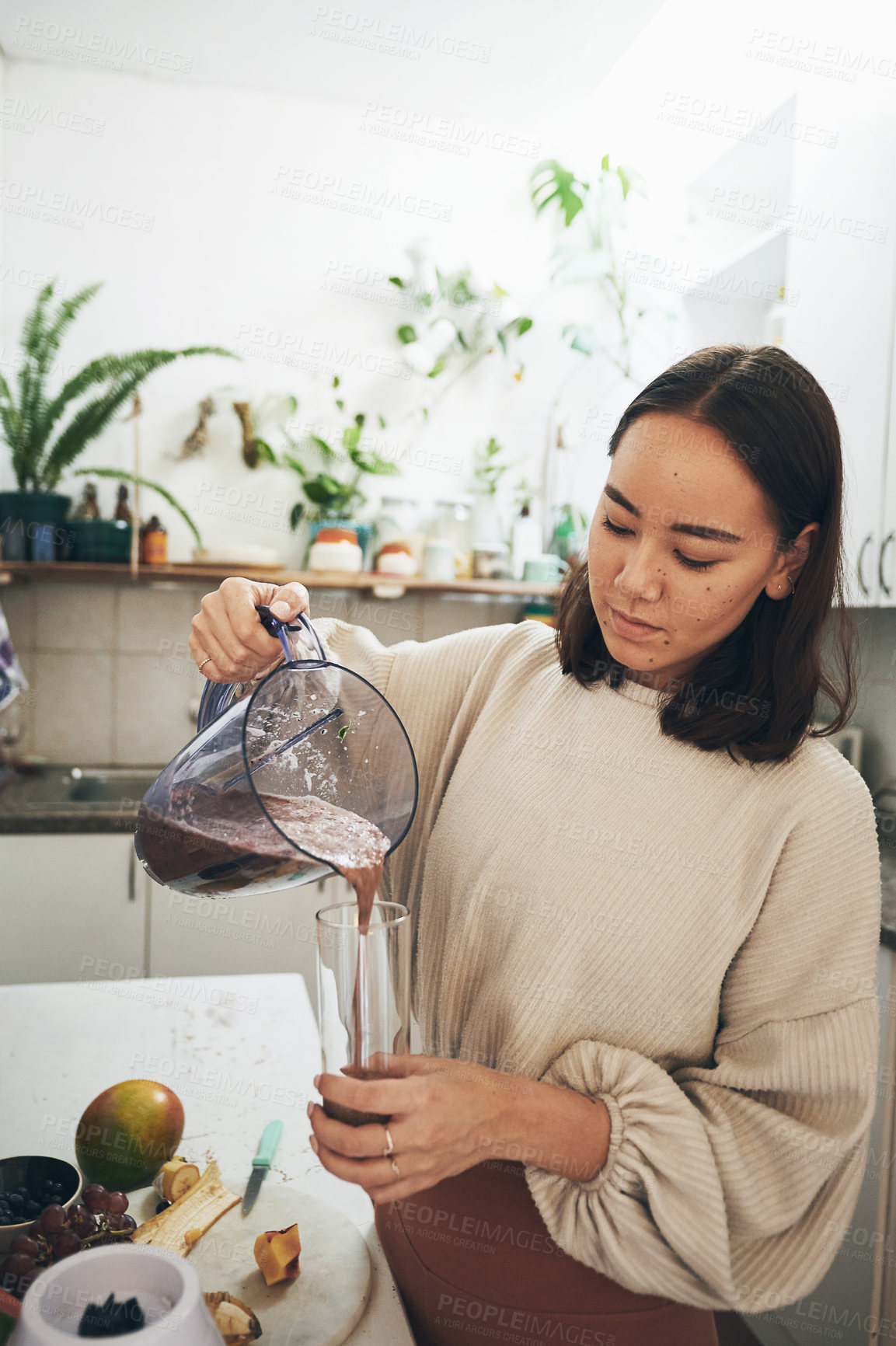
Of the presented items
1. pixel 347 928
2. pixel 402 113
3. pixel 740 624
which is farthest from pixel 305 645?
pixel 402 113

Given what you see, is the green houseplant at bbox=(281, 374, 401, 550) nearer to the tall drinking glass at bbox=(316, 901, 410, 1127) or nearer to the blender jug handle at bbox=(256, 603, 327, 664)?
the blender jug handle at bbox=(256, 603, 327, 664)

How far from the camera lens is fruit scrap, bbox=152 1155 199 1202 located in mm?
812

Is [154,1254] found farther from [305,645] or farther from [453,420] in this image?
[453,420]

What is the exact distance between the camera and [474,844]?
973mm

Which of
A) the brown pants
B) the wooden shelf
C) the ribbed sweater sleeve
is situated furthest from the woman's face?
the wooden shelf

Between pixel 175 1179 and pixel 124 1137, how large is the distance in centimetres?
6

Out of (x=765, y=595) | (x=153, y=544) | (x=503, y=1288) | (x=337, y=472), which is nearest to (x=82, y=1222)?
(x=503, y=1288)

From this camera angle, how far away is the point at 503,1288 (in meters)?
0.82

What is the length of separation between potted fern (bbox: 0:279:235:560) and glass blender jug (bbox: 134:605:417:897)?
1849 millimetres

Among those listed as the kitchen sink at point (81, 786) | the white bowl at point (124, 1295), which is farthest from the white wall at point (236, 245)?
the white bowl at point (124, 1295)

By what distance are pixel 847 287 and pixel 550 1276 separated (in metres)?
1.92

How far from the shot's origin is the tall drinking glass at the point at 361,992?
2.02 feet

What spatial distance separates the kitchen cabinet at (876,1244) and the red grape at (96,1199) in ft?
4.29

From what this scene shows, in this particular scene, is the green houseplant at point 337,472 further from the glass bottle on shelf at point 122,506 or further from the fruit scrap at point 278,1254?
the fruit scrap at point 278,1254
